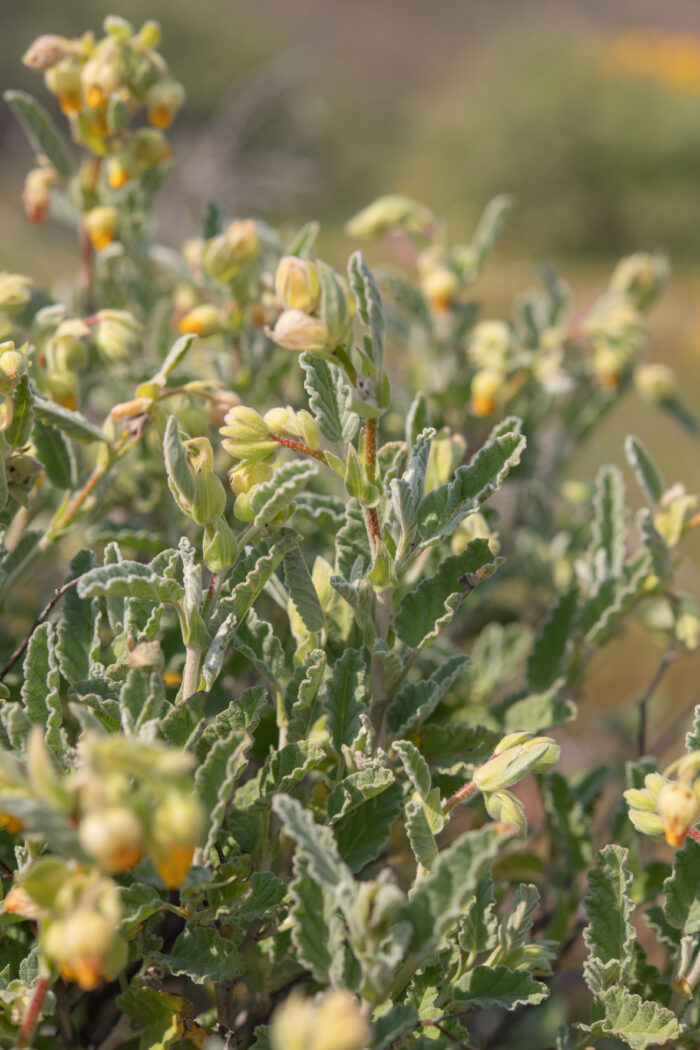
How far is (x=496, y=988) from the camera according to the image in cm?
81

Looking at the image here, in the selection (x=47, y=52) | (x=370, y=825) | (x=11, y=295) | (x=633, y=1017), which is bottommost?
(x=633, y=1017)

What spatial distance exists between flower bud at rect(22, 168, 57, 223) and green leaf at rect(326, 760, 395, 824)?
40.6 inches

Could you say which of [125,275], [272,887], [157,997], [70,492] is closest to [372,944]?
[272,887]

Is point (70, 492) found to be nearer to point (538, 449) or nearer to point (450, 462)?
point (450, 462)

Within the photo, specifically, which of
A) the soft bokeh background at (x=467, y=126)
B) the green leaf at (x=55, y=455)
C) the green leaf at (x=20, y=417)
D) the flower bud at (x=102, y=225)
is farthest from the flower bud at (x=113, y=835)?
the soft bokeh background at (x=467, y=126)

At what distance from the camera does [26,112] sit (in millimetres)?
1290

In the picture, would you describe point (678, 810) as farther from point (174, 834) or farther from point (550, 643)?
point (550, 643)

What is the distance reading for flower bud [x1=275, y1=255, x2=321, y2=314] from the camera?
71 cm

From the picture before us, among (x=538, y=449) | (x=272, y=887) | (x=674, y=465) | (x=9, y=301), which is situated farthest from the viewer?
(x=674, y=465)

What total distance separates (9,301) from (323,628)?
55 centimetres

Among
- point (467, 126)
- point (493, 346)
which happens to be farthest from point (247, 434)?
point (467, 126)

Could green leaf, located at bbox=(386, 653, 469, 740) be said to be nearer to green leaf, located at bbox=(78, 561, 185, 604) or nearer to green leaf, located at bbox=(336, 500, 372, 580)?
green leaf, located at bbox=(336, 500, 372, 580)

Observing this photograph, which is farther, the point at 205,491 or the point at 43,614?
the point at 43,614

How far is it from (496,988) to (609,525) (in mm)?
659
